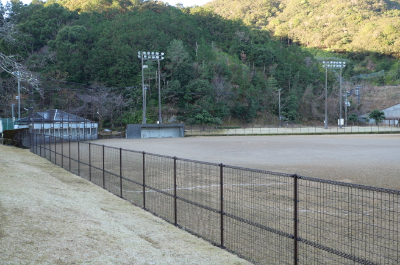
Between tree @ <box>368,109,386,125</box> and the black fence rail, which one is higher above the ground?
tree @ <box>368,109,386,125</box>

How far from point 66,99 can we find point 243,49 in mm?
68656

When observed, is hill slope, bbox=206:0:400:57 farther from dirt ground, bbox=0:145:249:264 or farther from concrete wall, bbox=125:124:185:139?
dirt ground, bbox=0:145:249:264

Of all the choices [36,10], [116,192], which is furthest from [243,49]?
[116,192]

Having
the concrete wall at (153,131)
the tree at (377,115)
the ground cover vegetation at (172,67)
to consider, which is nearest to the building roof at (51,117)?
the concrete wall at (153,131)

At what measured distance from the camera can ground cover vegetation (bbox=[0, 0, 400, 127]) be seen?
7662 centimetres

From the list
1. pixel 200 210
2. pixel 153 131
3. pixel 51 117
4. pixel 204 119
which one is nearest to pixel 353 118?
pixel 204 119

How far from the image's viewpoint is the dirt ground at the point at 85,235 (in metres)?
5.06

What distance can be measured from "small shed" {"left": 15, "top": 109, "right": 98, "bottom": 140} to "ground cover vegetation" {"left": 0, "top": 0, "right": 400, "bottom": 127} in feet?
30.0

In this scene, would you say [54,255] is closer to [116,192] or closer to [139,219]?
[139,219]

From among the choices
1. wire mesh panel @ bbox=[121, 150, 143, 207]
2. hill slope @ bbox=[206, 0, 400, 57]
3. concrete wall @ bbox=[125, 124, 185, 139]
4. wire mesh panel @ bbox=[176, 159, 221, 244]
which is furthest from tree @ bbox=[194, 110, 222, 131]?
hill slope @ bbox=[206, 0, 400, 57]

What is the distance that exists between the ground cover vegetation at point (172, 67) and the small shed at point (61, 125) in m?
9.15

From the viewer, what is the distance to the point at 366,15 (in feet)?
569

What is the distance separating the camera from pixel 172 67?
3391 inches

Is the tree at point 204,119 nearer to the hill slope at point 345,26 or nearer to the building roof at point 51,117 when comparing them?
the building roof at point 51,117
